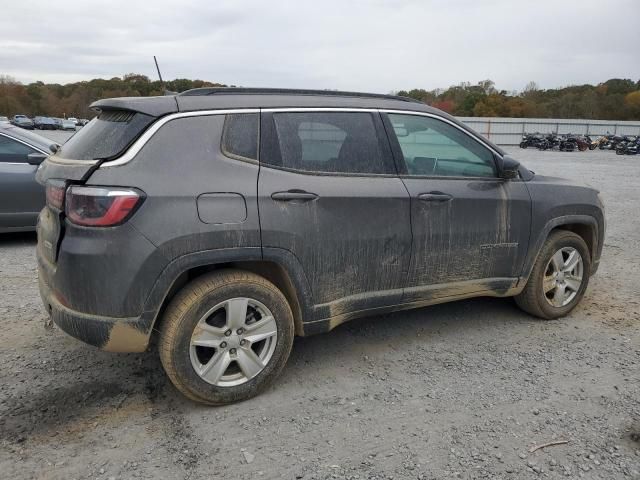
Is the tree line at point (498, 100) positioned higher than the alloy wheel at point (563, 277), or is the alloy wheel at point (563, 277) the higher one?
the tree line at point (498, 100)

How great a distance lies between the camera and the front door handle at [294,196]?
3139 millimetres

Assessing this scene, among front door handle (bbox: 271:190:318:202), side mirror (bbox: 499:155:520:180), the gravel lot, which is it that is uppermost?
side mirror (bbox: 499:155:520:180)

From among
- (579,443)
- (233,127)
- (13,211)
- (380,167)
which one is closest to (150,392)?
(233,127)

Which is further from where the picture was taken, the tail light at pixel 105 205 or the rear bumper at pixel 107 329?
the rear bumper at pixel 107 329

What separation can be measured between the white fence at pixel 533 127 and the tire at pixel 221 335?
4925 cm

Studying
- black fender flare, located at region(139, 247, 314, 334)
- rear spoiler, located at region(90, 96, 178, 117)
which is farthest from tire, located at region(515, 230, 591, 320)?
rear spoiler, located at region(90, 96, 178, 117)

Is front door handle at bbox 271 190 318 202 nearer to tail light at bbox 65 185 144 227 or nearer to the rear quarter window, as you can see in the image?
the rear quarter window

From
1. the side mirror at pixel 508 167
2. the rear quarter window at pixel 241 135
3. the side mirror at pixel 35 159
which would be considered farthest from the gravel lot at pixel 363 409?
the side mirror at pixel 35 159

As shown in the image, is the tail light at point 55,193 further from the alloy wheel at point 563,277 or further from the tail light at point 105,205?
the alloy wheel at point 563,277

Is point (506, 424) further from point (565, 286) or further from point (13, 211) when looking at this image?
point (13, 211)

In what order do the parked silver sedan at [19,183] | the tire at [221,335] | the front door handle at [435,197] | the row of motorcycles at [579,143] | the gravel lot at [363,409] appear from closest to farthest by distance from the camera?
the gravel lot at [363,409], the tire at [221,335], the front door handle at [435,197], the parked silver sedan at [19,183], the row of motorcycles at [579,143]

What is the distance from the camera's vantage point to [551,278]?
4.46 m

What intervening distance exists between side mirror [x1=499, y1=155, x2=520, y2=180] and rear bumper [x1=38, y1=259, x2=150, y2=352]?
2.79 metres

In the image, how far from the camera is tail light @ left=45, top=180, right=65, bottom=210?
294cm
